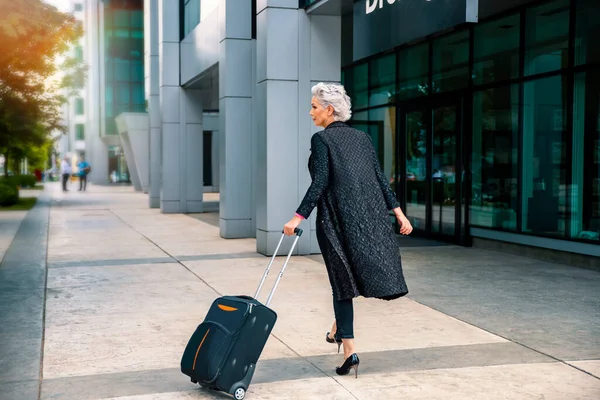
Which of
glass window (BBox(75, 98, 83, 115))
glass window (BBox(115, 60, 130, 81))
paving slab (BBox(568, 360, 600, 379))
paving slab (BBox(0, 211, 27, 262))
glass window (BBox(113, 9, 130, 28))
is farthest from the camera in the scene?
glass window (BBox(75, 98, 83, 115))

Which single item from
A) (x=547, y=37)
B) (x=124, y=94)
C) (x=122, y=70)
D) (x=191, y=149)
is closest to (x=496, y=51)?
(x=547, y=37)

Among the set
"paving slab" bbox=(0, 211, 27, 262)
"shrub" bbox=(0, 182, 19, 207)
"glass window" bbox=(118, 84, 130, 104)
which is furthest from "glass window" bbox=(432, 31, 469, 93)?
"glass window" bbox=(118, 84, 130, 104)

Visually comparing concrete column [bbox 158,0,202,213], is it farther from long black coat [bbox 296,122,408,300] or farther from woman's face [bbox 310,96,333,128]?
long black coat [bbox 296,122,408,300]

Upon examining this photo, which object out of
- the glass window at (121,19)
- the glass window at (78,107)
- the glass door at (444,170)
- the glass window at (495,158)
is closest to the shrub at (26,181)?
the glass window at (121,19)

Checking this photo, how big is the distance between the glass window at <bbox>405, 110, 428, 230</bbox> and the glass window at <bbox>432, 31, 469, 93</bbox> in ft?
2.31

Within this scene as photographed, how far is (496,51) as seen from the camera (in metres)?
12.2

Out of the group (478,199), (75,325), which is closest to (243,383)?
(75,325)

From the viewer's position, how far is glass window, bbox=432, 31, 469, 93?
13125 mm

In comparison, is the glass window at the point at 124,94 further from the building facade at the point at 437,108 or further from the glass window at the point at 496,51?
the glass window at the point at 496,51

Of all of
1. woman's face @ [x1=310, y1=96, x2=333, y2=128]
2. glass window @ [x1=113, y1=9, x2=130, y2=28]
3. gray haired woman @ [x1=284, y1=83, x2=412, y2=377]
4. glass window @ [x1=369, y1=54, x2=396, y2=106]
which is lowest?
gray haired woman @ [x1=284, y1=83, x2=412, y2=377]

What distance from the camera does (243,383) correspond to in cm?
438

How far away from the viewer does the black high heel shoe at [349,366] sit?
189 inches

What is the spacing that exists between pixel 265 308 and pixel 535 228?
7.81 metres

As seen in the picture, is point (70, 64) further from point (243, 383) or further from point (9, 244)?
point (243, 383)
